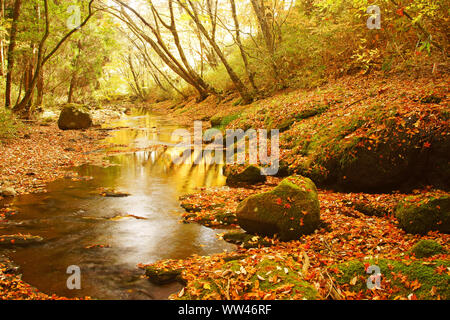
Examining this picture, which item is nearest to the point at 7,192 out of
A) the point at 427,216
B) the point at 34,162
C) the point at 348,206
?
the point at 34,162

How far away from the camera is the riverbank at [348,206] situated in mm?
3535

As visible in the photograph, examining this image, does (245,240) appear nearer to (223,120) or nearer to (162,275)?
(162,275)

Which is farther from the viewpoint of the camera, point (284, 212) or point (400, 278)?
point (284, 212)

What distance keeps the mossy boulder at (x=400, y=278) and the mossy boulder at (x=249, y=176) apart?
5.08 metres

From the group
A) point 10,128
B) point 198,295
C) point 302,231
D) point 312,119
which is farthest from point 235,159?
point 10,128

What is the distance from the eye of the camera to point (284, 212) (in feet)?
17.6

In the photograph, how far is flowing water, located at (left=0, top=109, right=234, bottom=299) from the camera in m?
4.34

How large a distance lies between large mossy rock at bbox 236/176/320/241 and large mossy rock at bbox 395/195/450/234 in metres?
1.47

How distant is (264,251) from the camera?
4918mm

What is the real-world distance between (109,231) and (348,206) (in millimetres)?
5068

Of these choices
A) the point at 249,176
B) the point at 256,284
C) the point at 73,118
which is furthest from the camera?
the point at 73,118

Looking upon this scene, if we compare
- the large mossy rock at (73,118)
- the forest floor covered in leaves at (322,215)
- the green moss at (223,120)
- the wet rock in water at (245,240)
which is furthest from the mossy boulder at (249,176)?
the large mossy rock at (73,118)

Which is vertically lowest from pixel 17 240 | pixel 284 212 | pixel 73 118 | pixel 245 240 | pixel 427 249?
pixel 245 240
